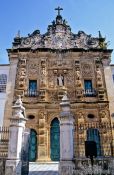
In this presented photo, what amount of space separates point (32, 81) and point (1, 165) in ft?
32.0

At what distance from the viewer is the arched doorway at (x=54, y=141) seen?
1545 cm

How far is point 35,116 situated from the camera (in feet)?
54.9

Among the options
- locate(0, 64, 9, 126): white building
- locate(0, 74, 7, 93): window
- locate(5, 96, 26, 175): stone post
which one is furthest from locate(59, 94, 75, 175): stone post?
locate(0, 74, 7, 93): window

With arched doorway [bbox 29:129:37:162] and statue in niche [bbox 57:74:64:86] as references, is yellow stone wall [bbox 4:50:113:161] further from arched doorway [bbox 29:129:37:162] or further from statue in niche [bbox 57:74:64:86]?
arched doorway [bbox 29:129:37:162]

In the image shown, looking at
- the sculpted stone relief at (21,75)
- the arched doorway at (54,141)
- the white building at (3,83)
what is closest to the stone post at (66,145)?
the arched doorway at (54,141)

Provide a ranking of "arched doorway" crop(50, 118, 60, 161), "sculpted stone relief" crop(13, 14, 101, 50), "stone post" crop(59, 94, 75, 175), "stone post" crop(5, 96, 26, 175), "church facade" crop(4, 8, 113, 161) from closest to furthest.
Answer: "stone post" crop(59, 94, 75, 175)
"stone post" crop(5, 96, 26, 175)
"arched doorway" crop(50, 118, 60, 161)
"church facade" crop(4, 8, 113, 161)
"sculpted stone relief" crop(13, 14, 101, 50)

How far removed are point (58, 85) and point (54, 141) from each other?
15.2ft

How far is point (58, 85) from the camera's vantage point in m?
18.0

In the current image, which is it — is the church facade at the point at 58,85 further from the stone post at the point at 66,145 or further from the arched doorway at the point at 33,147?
the stone post at the point at 66,145

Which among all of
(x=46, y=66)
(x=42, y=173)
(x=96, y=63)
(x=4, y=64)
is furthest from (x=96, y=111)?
(x=4, y=64)

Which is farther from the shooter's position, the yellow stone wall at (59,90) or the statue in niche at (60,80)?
the statue in niche at (60,80)

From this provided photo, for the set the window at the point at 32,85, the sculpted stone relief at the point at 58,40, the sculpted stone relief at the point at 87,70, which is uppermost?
the sculpted stone relief at the point at 58,40

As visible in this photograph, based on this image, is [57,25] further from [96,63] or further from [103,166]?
[103,166]

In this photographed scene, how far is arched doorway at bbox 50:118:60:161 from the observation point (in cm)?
1545
